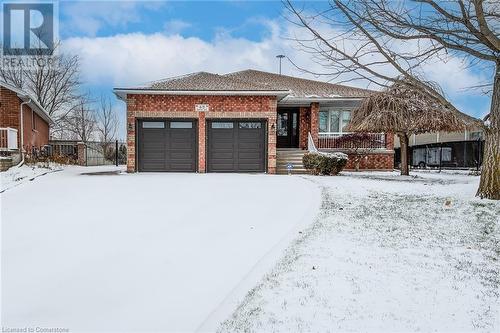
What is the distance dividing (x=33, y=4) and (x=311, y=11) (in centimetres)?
1454

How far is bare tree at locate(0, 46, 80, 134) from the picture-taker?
28250mm

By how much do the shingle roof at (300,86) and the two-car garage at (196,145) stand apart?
2.92m

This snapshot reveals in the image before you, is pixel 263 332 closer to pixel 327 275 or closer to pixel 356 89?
pixel 327 275

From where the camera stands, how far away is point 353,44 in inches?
277

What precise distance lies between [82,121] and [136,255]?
32.7m

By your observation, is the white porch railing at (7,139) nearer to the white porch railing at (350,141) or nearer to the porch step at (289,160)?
the porch step at (289,160)

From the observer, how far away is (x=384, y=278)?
11.6 ft

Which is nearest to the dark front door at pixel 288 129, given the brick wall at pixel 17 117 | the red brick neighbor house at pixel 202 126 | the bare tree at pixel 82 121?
the red brick neighbor house at pixel 202 126

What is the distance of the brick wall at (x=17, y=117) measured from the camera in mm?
15727

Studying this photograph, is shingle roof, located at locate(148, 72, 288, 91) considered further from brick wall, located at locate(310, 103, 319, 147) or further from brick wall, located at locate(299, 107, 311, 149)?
brick wall, located at locate(299, 107, 311, 149)

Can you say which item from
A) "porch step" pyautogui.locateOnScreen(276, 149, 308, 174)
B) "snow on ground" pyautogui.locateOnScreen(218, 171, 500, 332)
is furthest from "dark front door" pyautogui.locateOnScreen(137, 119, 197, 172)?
"snow on ground" pyautogui.locateOnScreen(218, 171, 500, 332)

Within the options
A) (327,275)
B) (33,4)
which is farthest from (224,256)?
(33,4)

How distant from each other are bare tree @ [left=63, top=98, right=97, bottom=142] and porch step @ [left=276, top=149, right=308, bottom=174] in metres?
20.3

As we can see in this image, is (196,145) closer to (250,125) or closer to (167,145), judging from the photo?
(167,145)
